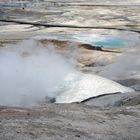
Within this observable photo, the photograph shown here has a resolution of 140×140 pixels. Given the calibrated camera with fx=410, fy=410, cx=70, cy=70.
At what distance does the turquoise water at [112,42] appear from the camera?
1326cm

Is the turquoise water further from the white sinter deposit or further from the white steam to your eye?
the white sinter deposit

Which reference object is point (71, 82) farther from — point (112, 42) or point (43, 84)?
point (112, 42)

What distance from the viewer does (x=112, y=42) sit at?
13828mm

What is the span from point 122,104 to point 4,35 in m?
9.48

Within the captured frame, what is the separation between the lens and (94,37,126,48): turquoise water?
13262mm

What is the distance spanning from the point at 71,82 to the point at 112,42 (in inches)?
245

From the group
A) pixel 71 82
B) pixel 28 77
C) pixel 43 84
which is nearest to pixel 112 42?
pixel 71 82

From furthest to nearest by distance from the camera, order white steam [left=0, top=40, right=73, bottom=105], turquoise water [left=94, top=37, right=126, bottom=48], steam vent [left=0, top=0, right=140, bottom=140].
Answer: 1. turquoise water [left=94, top=37, right=126, bottom=48]
2. white steam [left=0, top=40, right=73, bottom=105]
3. steam vent [left=0, top=0, right=140, bottom=140]

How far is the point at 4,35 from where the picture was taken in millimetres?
14984

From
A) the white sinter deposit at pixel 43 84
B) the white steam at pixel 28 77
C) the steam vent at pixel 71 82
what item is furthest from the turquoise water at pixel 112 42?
the white sinter deposit at pixel 43 84

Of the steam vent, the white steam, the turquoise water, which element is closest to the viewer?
the steam vent

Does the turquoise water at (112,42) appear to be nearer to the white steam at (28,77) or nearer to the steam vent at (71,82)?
the steam vent at (71,82)

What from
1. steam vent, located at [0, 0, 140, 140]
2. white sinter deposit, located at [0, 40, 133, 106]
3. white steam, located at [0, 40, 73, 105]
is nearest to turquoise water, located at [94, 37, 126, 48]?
steam vent, located at [0, 0, 140, 140]

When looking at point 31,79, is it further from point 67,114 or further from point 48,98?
point 67,114
